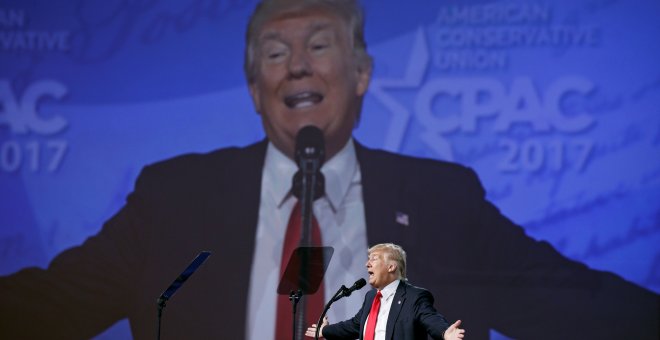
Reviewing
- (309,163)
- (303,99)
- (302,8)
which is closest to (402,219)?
(309,163)

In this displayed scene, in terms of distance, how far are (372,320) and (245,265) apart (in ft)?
8.12

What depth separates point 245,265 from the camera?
6.39 metres

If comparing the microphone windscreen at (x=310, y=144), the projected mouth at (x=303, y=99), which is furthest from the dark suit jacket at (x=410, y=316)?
the projected mouth at (x=303, y=99)

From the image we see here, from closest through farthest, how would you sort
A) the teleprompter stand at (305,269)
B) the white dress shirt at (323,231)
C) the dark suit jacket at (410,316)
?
the dark suit jacket at (410,316)
the teleprompter stand at (305,269)
the white dress shirt at (323,231)

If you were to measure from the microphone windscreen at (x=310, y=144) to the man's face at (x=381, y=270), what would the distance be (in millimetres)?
2514

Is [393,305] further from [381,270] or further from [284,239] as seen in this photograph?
[284,239]

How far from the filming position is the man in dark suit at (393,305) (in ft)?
12.8

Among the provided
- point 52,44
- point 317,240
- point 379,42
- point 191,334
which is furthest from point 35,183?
point 379,42

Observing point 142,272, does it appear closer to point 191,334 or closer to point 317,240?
point 191,334

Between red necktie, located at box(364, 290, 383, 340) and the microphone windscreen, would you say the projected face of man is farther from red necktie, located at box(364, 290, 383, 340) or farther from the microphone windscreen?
the microphone windscreen

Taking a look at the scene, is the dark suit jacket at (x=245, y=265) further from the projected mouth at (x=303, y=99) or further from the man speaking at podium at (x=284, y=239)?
the projected mouth at (x=303, y=99)

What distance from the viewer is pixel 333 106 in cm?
651

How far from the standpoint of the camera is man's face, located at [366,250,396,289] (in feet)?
13.1

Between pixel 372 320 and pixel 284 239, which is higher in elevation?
pixel 284 239
